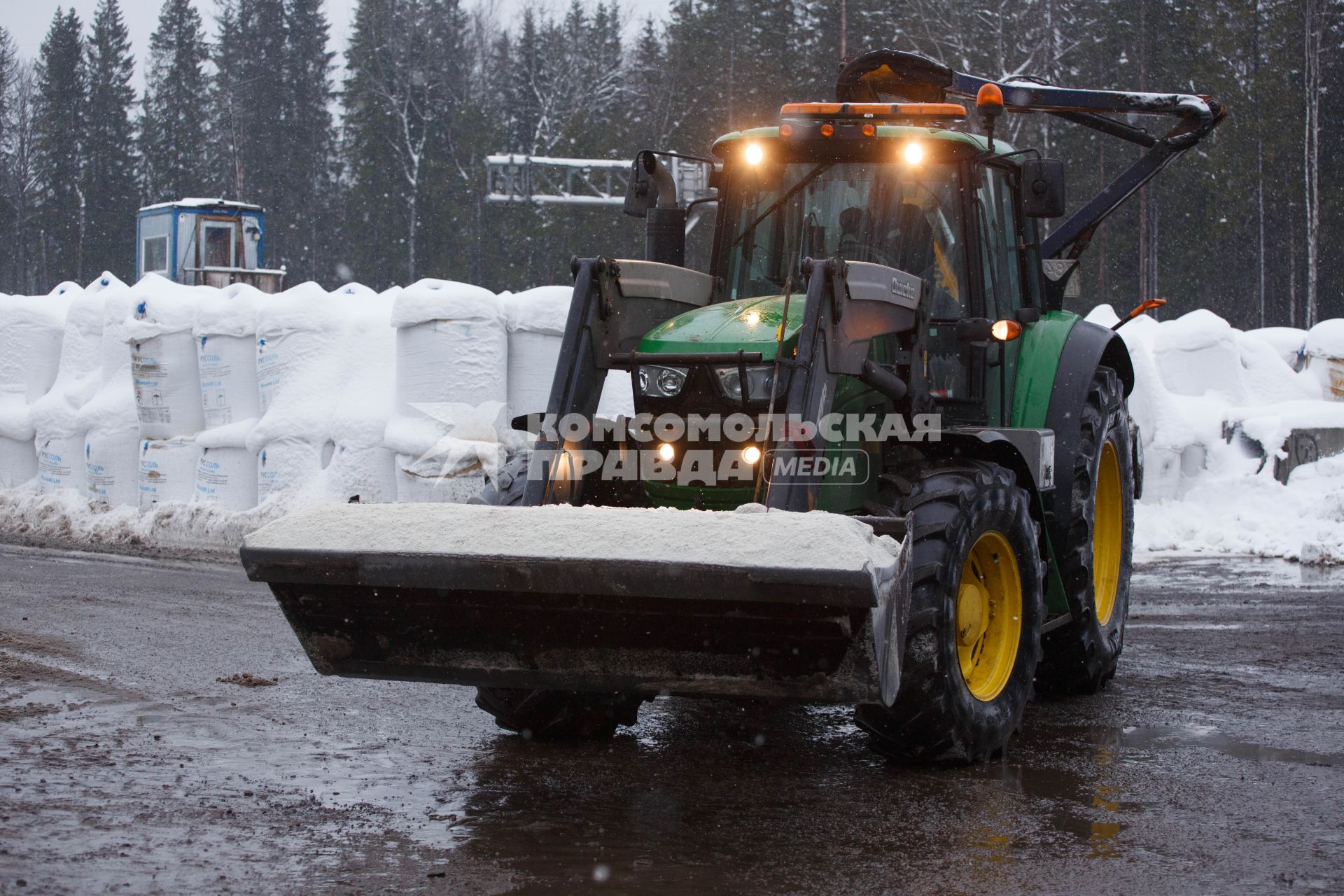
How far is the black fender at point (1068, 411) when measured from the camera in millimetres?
6348

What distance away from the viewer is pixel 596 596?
445cm

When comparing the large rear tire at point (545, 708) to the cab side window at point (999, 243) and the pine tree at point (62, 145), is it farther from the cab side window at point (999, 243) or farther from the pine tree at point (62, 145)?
the pine tree at point (62, 145)

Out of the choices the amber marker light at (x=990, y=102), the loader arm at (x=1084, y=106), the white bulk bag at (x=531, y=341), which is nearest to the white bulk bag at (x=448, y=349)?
the white bulk bag at (x=531, y=341)

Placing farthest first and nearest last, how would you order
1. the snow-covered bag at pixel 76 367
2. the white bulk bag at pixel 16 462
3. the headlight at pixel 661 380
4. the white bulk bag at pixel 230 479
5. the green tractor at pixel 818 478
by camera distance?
the white bulk bag at pixel 16 462 → the snow-covered bag at pixel 76 367 → the white bulk bag at pixel 230 479 → the headlight at pixel 661 380 → the green tractor at pixel 818 478

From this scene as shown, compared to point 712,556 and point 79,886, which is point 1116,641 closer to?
point 712,556

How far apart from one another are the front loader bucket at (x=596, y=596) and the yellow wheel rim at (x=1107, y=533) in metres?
3.09

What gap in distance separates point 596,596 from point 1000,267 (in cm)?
289

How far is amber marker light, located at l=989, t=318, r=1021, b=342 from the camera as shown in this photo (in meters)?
6.05

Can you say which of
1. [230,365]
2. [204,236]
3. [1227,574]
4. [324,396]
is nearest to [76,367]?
[230,365]

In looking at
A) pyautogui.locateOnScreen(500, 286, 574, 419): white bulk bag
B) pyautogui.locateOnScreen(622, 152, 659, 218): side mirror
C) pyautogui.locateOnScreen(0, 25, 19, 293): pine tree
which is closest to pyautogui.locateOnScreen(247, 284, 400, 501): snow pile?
pyautogui.locateOnScreen(500, 286, 574, 419): white bulk bag

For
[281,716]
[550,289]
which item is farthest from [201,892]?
[550,289]

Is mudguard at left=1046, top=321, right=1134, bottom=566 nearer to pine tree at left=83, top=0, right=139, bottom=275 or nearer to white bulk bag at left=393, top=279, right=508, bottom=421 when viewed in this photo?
white bulk bag at left=393, top=279, right=508, bottom=421

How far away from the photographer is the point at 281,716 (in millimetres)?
6008

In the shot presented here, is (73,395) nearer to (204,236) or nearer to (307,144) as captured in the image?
(204,236)
